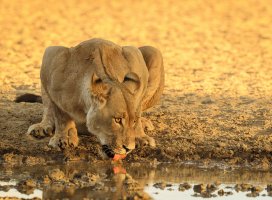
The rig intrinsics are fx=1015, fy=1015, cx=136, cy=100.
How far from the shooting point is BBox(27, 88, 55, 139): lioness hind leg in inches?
454

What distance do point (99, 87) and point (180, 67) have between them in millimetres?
6838

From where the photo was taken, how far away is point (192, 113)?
508 inches

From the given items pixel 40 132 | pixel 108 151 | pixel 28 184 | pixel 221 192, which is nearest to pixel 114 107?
pixel 108 151

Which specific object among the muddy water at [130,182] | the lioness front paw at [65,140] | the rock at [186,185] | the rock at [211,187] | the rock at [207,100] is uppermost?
the rock at [207,100]

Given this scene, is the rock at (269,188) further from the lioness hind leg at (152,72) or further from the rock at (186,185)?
the lioness hind leg at (152,72)

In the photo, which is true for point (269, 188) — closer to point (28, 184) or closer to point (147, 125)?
point (28, 184)

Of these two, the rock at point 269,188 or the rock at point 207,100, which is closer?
the rock at point 269,188

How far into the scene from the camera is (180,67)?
16953mm

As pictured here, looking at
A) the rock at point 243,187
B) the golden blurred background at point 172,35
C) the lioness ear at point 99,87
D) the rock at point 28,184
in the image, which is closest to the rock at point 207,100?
the golden blurred background at point 172,35

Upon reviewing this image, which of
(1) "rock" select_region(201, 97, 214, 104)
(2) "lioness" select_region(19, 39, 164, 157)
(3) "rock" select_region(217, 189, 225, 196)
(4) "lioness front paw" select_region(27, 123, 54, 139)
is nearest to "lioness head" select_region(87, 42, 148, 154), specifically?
(2) "lioness" select_region(19, 39, 164, 157)

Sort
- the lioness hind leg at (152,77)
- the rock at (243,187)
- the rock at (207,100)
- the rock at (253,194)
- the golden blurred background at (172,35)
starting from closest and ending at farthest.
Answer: the rock at (253,194)
the rock at (243,187)
the lioness hind leg at (152,77)
the rock at (207,100)
the golden blurred background at (172,35)

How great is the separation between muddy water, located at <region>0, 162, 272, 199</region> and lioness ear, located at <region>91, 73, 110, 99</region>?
78 cm

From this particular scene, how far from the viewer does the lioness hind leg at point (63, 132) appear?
1115cm

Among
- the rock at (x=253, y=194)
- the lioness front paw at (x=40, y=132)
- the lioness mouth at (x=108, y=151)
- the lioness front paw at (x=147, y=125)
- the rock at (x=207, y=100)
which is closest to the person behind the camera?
the rock at (x=253, y=194)
